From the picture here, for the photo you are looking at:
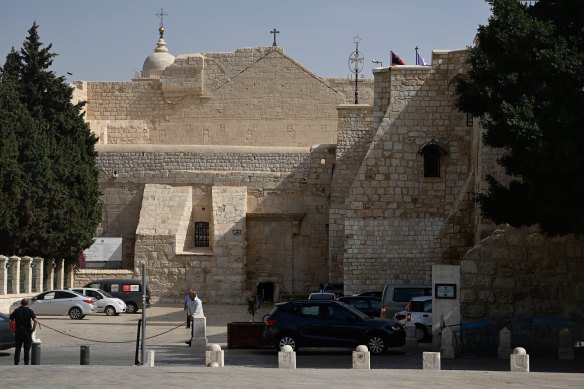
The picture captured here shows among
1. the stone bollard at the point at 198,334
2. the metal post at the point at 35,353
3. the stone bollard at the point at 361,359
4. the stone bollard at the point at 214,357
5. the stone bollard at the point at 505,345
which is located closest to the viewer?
the stone bollard at the point at 361,359

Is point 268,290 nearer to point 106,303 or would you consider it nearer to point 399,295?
point 106,303

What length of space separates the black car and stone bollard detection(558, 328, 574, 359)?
3.15 metres

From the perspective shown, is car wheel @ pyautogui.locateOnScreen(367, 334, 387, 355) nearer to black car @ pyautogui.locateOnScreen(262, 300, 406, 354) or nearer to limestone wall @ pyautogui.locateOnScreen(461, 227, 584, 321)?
black car @ pyautogui.locateOnScreen(262, 300, 406, 354)

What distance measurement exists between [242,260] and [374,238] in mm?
9070

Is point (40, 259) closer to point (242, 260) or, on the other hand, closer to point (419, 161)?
point (242, 260)

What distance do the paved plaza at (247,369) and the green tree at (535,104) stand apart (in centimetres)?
278

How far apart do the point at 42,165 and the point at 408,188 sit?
38.8ft

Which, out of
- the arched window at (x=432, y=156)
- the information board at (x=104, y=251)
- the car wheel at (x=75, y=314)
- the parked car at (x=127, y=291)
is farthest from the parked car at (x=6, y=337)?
the information board at (x=104, y=251)

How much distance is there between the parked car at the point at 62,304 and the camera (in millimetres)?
37000

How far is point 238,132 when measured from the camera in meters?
57.1

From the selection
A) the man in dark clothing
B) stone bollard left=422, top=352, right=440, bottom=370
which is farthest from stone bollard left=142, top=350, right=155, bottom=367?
stone bollard left=422, top=352, right=440, bottom=370

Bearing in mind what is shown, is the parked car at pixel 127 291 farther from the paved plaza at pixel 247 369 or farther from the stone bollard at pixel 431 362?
the stone bollard at pixel 431 362

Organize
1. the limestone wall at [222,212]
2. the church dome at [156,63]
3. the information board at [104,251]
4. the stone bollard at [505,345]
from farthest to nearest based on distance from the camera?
the church dome at [156,63]
the information board at [104,251]
the limestone wall at [222,212]
the stone bollard at [505,345]

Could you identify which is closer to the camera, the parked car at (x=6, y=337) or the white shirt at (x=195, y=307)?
the parked car at (x=6, y=337)
